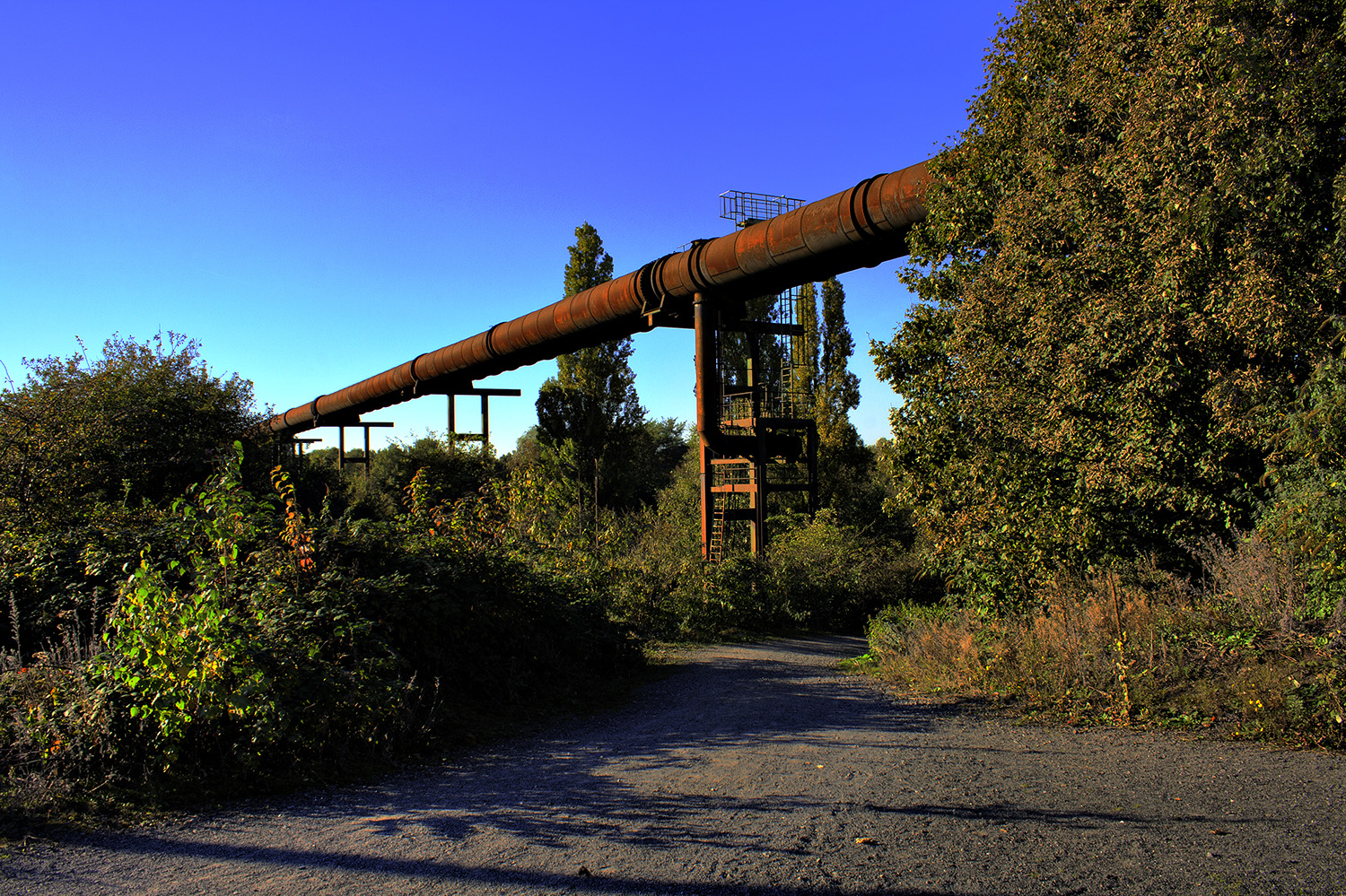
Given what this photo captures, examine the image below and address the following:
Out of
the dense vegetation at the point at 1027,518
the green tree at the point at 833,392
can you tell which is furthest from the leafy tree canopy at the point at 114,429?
the green tree at the point at 833,392

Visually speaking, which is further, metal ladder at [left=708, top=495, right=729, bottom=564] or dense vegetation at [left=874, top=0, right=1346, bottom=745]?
metal ladder at [left=708, top=495, right=729, bottom=564]

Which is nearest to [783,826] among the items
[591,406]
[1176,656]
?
[1176,656]

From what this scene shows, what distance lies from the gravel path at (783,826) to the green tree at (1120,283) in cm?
271

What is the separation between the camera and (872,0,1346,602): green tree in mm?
6324

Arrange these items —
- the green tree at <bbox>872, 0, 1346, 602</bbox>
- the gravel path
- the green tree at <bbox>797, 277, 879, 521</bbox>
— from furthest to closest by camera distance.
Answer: the green tree at <bbox>797, 277, 879, 521</bbox> → the green tree at <bbox>872, 0, 1346, 602</bbox> → the gravel path

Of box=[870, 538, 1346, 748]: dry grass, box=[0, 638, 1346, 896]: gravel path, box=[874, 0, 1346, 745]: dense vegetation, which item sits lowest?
box=[0, 638, 1346, 896]: gravel path

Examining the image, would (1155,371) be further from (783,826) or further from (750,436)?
(750,436)

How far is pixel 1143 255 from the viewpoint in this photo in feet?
23.0

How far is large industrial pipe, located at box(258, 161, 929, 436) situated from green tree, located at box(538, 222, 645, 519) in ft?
18.0

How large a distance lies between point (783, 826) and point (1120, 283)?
608 cm

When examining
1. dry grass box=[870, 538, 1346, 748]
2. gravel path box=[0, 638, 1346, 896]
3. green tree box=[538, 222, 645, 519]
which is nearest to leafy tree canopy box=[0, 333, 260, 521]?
gravel path box=[0, 638, 1346, 896]

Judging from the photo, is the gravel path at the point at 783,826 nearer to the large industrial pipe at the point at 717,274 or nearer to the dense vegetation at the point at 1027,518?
the dense vegetation at the point at 1027,518

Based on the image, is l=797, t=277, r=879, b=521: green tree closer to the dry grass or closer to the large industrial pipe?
the large industrial pipe

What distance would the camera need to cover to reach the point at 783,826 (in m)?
3.97
